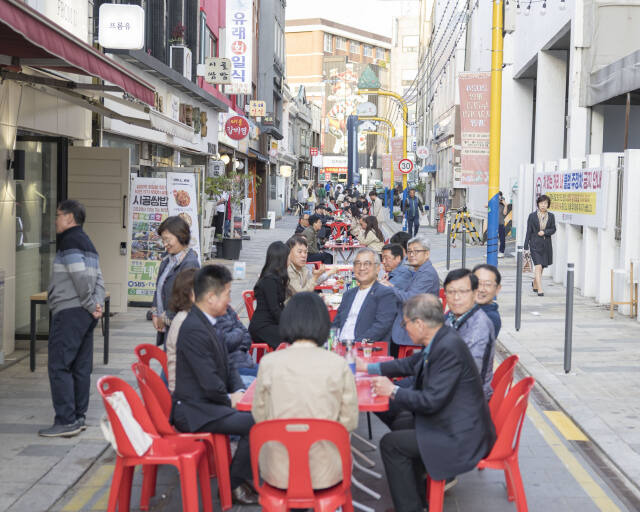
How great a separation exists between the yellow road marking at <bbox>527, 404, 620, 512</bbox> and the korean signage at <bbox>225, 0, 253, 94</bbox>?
21.8 meters

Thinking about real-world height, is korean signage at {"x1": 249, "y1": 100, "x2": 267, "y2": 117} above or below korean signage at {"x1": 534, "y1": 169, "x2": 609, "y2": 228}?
above

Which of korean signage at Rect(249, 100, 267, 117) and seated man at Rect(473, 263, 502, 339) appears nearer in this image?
seated man at Rect(473, 263, 502, 339)

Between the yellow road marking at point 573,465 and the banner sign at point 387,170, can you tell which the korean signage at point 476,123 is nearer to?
the yellow road marking at point 573,465

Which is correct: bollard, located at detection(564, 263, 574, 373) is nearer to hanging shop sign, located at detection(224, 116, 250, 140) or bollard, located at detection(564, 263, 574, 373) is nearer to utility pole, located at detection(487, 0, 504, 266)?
utility pole, located at detection(487, 0, 504, 266)

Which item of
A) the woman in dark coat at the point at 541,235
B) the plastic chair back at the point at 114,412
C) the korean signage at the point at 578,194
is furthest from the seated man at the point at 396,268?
the woman in dark coat at the point at 541,235

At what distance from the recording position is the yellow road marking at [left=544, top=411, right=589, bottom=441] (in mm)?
7215

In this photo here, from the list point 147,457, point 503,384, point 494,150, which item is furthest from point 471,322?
point 494,150

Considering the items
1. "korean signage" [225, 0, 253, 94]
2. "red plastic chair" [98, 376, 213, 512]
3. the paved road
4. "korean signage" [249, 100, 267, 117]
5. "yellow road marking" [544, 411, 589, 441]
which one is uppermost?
"korean signage" [225, 0, 253, 94]

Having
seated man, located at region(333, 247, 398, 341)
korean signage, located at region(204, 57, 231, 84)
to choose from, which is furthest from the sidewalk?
korean signage, located at region(204, 57, 231, 84)

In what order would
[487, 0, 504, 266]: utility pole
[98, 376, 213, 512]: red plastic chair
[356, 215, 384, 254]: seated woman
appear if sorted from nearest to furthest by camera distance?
[98, 376, 213, 512]: red plastic chair, [487, 0, 504, 266]: utility pole, [356, 215, 384, 254]: seated woman

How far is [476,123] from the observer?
16.6 m

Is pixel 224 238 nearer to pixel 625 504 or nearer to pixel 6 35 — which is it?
pixel 6 35

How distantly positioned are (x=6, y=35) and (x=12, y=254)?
12.8 feet

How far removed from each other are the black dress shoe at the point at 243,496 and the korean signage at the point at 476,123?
12000 millimetres
